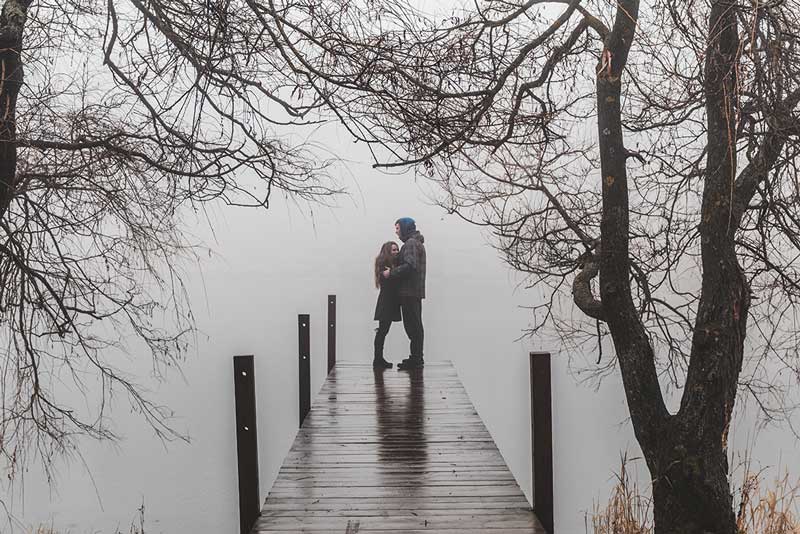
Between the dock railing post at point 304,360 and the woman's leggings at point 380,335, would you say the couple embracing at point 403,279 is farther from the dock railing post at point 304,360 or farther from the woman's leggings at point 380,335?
the dock railing post at point 304,360

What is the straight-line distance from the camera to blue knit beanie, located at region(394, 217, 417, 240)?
7797 mm

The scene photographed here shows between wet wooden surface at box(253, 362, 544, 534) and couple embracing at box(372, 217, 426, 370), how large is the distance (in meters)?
1.20

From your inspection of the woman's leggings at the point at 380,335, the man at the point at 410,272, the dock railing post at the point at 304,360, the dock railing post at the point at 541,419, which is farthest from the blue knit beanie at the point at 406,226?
the dock railing post at the point at 541,419

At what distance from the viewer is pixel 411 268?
7.93 metres

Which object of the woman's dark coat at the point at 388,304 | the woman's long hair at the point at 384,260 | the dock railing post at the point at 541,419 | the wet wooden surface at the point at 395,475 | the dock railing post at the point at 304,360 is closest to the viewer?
the wet wooden surface at the point at 395,475

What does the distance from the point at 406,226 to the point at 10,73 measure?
4.42 m

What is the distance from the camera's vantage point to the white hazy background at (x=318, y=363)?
48.0 feet

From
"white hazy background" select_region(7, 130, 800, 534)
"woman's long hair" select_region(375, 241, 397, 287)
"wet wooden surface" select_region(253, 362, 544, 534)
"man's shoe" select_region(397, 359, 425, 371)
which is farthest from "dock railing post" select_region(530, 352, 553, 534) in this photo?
"white hazy background" select_region(7, 130, 800, 534)

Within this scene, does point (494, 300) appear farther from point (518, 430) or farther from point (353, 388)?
point (353, 388)

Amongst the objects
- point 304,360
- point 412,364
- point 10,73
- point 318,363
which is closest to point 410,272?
point 412,364

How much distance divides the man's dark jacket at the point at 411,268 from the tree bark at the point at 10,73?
4.35m

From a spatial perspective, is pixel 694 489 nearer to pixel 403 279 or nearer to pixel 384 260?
pixel 403 279

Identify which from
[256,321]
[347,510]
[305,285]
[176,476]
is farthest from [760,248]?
[176,476]

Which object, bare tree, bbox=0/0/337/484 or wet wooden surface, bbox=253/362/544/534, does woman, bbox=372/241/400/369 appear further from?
bare tree, bbox=0/0/337/484
